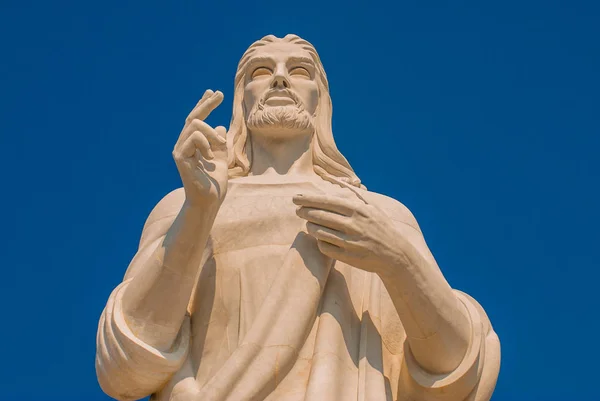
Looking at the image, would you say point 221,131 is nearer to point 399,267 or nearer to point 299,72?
point 399,267

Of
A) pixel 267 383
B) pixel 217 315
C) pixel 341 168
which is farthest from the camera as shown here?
pixel 341 168

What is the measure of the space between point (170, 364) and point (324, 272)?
1580 mm

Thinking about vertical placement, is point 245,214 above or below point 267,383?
above

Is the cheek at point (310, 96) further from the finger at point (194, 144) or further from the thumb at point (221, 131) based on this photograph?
the finger at point (194, 144)

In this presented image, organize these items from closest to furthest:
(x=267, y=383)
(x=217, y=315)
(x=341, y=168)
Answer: (x=267, y=383), (x=217, y=315), (x=341, y=168)

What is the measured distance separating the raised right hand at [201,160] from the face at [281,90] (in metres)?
1.80

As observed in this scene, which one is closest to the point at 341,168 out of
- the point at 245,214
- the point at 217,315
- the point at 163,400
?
the point at 245,214

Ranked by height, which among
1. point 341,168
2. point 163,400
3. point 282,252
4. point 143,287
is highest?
point 341,168

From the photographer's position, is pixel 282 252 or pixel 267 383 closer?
pixel 267 383

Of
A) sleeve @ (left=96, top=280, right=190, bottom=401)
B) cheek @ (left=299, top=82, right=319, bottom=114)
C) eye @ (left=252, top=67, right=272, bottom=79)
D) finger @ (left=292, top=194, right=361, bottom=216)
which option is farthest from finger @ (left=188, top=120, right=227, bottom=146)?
eye @ (left=252, top=67, right=272, bottom=79)

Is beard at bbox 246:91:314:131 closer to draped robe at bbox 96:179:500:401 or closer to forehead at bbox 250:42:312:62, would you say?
forehead at bbox 250:42:312:62

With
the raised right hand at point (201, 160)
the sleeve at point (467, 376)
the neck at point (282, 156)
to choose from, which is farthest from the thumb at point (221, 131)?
the sleeve at point (467, 376)

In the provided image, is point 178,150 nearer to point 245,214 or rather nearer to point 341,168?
point 245,214

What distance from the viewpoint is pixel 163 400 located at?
36.4 ft
